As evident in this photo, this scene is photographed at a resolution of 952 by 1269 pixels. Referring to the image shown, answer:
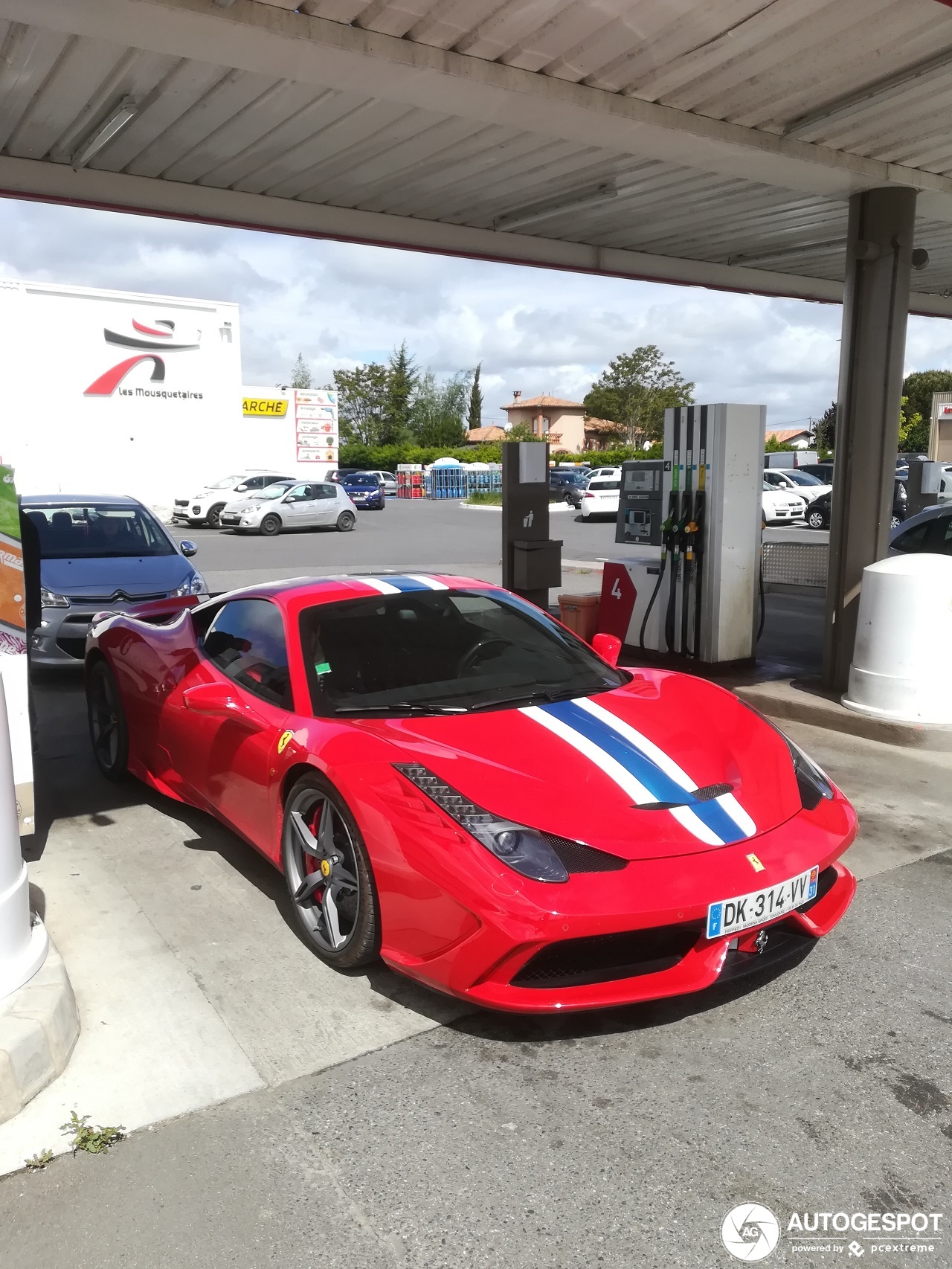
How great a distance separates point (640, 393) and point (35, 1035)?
77063 mm

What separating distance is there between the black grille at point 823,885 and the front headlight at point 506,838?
2.93ft

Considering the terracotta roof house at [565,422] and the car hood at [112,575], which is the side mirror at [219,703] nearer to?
the car hood at [112,575]

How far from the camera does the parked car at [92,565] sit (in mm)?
8039

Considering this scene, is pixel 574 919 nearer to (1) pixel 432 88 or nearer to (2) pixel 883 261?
(1) pixel 432 88

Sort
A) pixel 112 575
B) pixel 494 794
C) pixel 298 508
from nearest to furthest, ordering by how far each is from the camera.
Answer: pixel 494 794, pixel 112 575, pixel 298 508

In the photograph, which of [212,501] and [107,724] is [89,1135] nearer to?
[107,724]

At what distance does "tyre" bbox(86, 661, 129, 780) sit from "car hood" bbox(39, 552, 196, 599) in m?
2.50

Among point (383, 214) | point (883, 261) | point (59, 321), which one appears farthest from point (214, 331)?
point (883, 261)

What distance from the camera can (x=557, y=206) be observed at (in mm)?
8000

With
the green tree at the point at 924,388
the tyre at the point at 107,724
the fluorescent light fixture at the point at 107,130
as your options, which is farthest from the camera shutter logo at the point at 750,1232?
the green tree at the point at 924,388

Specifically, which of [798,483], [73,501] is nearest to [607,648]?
[73,501]

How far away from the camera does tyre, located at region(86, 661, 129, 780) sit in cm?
554

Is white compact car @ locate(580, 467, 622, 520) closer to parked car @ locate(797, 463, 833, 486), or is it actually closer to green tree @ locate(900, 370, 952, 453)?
parked car @ locate(797, 463, 833, 486)

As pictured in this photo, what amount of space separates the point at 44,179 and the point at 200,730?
175 inches
